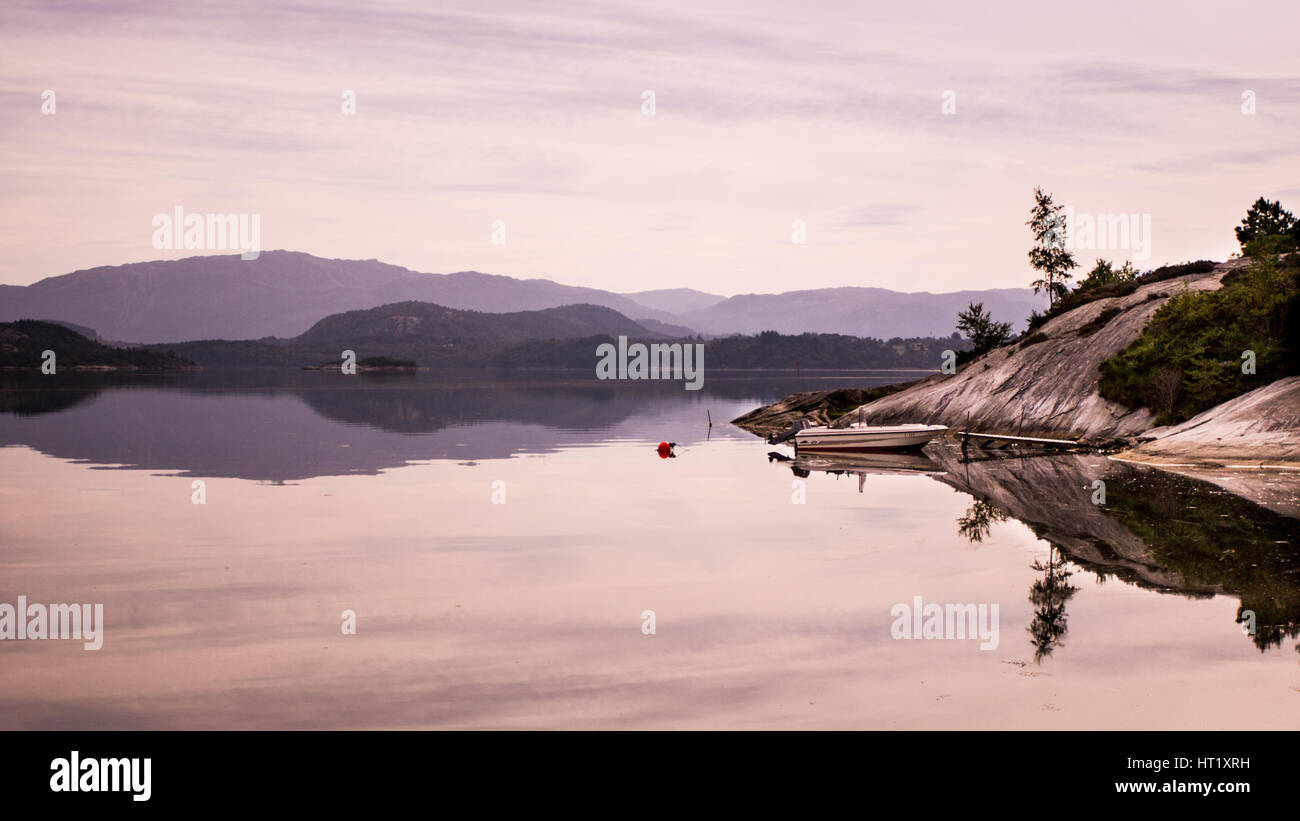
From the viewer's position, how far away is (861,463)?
63.4 m

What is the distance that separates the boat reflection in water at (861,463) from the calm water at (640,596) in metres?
2.50

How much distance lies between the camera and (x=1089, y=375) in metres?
71.2

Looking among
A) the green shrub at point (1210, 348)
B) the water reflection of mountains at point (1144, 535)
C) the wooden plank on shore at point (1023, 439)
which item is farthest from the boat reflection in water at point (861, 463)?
the green shrub at point (1210, 348)

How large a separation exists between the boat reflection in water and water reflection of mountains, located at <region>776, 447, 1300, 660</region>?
12.8 ft

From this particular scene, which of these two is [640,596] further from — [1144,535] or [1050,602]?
[1144,535]

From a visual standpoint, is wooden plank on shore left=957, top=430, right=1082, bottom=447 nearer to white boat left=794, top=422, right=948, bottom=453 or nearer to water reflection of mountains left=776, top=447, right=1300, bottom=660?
white boat left=794, top=422, right=948, bottom=453

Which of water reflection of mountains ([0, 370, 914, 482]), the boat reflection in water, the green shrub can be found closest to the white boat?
the boat reflection in water

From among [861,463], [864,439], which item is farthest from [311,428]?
[861,463]

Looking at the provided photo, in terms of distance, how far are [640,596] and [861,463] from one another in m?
40.0

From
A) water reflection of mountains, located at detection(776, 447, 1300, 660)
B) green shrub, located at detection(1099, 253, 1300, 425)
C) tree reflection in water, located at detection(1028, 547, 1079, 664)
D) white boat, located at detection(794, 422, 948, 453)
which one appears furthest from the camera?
white boat, located at detection(794, 422, 948, 453)

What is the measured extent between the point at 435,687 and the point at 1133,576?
1773 cm

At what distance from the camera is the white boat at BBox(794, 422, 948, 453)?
68188 mm
